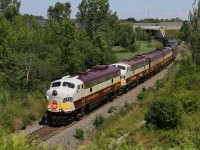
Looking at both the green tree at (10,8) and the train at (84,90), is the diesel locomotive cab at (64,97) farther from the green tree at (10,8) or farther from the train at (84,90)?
the green tree at (10,8)

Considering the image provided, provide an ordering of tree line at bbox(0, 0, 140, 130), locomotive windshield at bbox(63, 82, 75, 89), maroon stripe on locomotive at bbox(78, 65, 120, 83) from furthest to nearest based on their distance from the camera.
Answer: tree line at bbox(0, 0, 140, 130)
maroon stripe on locomotive at bbox(78, 65, 120, 83)
locomotive windshield at bbox(63, 82, 75, 89)

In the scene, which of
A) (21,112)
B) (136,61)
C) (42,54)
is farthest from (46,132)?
(136,61)

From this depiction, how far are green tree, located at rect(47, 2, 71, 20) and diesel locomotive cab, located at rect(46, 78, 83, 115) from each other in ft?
178

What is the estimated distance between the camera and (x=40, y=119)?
27375mm

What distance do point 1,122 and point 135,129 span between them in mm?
9750

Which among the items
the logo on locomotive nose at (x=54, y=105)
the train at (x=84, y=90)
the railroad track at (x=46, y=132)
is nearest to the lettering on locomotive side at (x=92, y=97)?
the train at (x=84, y=90)

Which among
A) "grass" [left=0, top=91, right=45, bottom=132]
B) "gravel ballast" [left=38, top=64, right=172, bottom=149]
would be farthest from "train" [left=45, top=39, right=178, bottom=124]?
"grass" [left=0, top=91, right=45, bottom=132]

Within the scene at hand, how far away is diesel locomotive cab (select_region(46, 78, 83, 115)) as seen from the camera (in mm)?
24516

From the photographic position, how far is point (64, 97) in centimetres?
2442

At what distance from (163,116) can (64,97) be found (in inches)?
292

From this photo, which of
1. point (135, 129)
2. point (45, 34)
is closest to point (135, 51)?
point (45, 34)

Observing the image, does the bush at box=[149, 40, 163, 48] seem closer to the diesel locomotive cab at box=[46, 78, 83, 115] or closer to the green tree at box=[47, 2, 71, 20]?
the green tree at box=[47, 2, 71, 20]

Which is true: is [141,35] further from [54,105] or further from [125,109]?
[54,105]

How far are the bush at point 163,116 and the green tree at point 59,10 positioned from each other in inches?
2347
